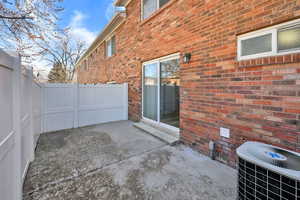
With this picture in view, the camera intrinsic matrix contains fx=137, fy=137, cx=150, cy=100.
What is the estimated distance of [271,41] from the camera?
206 centimetres

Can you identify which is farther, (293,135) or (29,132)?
(29,132)

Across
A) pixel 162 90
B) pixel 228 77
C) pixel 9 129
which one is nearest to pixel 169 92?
pixel 162 90

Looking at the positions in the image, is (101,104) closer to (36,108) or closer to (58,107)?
(58,107)

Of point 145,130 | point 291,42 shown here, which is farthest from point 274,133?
point 145,130

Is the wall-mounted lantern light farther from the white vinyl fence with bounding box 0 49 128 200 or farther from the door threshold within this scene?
the white vinyl fence with bounding box 0 49 128 200

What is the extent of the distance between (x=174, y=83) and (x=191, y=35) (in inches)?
51.1

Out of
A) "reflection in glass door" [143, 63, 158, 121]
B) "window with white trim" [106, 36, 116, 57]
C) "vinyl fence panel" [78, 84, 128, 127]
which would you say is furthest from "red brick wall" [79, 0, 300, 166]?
"window with white trim" [106, 36, 116, 57]

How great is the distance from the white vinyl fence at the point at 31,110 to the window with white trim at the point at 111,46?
2.95 metres

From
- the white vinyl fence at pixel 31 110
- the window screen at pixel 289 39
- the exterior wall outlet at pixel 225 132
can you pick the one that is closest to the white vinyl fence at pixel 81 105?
the white vinyl fence at pixel 31 110

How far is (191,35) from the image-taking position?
10.6ft

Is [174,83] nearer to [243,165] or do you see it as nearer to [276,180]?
[243,165]

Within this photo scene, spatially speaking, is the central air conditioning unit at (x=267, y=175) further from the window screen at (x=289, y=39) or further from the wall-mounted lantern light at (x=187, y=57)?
the wall-mounted lantern light at (x=187, y=57)

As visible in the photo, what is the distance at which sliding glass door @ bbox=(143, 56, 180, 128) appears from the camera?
3930 mm

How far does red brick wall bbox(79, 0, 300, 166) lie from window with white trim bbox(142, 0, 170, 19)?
0.34 meters
